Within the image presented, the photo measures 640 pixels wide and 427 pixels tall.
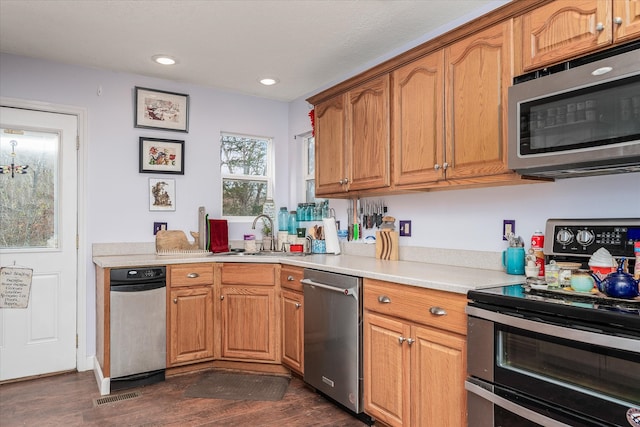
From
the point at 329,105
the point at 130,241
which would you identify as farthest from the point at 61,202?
the point at 329,105

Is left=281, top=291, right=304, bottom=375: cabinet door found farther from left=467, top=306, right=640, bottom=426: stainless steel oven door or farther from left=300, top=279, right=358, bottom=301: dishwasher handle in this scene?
left=467, top=306, right=640, bottom=426: stainless steel oven door

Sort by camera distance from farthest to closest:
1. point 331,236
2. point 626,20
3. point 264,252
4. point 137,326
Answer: point 264,252 < point 331,236 < point 137,326 < point 626,20

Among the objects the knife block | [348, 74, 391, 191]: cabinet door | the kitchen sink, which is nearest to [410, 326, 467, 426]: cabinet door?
the knife block

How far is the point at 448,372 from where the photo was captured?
1.89m

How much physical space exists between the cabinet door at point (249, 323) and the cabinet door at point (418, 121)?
4.55ft

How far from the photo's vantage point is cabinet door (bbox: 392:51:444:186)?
7.80 ft

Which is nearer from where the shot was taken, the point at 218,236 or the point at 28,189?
the point at 28,189

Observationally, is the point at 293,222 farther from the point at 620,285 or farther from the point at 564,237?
the point at 620,285

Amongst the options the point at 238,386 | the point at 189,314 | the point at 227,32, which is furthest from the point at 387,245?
the point at 227,32

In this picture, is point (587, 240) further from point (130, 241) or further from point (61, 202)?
point (61, 202)

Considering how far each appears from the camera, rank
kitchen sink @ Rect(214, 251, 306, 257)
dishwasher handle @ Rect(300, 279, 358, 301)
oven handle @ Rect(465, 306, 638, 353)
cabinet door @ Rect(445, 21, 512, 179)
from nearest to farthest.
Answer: oven handle @ Rect(465, 306, 638, 353), cabinet door @ Rect(445, 21, 512, 179), dishwasher handle @ Rect(300, 279, 358, 301), kitchen sink @ Rect(214, 251, 306, 257)

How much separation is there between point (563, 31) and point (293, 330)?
2.37 metres

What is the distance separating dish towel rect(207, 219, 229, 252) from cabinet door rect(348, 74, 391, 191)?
132 centimetres

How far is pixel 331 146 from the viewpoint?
326cm
